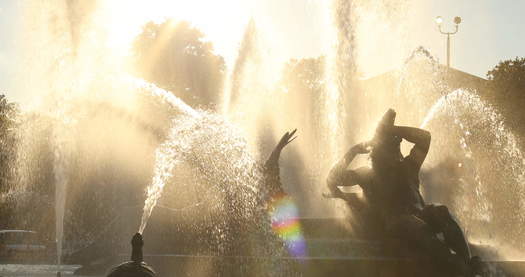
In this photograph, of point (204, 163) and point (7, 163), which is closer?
point (204, 163)

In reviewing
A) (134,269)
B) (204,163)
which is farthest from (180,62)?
(134,269)

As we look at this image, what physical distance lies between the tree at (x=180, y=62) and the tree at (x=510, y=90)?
73.5 feet

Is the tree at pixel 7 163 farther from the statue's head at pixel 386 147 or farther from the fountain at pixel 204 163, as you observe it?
the statue's head at pixel 386 147

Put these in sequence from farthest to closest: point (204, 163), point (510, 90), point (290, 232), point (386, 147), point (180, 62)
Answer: point (180, 62), point (510, 90), point (204, 163), point (290, 232), point (386, 147)

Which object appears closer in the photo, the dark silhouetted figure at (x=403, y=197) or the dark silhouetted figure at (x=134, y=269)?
the dark silhouetted figure at (x=134, y=269)

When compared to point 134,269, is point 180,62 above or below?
above

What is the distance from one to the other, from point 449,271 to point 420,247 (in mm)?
444

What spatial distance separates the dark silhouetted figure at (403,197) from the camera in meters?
7.85

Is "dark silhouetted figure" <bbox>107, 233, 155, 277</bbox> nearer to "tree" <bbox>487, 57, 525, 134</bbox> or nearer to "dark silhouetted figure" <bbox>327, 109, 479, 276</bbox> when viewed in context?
"dark silhouetted figure" <bbox>327, 109, 479, 276</bbox>

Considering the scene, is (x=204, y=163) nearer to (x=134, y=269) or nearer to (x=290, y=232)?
(x=290, y=232)

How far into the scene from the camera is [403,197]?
842cm

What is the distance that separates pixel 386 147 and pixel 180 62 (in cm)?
4584

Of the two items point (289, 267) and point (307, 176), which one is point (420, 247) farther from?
point (307, 176)

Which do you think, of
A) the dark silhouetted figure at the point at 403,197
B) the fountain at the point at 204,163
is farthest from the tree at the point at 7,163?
the dark silhouetted figure at the point at 403,197
